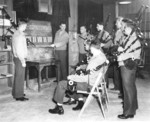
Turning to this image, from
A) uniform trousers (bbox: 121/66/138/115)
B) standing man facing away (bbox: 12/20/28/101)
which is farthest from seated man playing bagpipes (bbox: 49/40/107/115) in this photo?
standing man facing away (bbox: 12/20/28/101)

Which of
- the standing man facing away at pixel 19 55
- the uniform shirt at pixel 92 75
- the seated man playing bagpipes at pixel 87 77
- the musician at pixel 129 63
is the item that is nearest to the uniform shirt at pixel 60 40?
the standing man facing away at pixel 19 55

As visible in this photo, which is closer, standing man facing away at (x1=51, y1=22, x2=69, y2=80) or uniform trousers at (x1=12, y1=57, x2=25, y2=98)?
uniform trousers at (x1=12, y1=57, x2=25, y2=98)

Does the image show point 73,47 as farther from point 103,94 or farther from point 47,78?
point 103,94

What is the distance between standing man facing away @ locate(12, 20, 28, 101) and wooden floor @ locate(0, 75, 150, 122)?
21cm

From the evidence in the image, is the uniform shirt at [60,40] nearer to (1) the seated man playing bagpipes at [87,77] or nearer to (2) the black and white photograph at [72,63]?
(2) the black and white photograph at [72,63]

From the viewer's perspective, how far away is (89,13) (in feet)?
27.1

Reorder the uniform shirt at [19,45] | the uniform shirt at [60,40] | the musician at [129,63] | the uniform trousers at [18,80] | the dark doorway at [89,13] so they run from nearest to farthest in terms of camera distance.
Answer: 1. the musician at [129,63]
2. the uniform shirt at [19,45]
3. the uniform trousers at [18,80]
4. the uniform shirt at [60,40]
5. the dark doorway at [89,13]

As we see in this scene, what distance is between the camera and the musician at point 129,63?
372cm

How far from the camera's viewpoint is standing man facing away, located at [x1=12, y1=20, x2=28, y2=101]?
4.69 m

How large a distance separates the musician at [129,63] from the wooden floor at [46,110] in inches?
8.6

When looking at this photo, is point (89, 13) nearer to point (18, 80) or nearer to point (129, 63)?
point (18, 80)

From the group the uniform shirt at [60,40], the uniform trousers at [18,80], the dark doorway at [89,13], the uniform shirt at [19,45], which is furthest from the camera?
the dark doorway at [89,13]

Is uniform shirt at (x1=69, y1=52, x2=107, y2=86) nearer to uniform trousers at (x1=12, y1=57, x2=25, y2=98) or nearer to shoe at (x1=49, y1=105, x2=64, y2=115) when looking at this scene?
shoe at (x1=49, y1=105, x2=64, y2=115)

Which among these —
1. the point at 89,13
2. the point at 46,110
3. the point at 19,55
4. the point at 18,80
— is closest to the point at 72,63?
the point at 89,13
